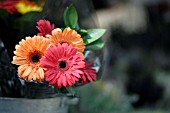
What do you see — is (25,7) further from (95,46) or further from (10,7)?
(95,46)

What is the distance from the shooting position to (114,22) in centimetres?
431

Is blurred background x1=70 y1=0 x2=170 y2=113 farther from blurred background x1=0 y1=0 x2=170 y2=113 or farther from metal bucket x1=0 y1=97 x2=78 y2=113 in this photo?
metal bucket x1=0 y1=97 x2=78 y2=113

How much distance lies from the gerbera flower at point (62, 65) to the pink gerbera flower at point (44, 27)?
68 mm

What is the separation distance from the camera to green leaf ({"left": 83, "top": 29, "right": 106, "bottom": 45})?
39.9 inches

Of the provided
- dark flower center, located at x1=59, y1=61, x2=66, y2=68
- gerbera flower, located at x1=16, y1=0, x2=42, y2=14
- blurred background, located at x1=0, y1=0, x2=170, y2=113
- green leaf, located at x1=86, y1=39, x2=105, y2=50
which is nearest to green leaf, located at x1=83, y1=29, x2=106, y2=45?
green leaf, located at x1=86, y1=39, x2=105, y2=50

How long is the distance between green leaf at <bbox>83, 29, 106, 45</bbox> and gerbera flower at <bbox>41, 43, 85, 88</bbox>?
4.0 inches

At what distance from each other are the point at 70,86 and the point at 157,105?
2.88 meters


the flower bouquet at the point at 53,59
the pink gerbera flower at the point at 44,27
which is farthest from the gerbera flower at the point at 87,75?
the pink gerbera flower at the point at 44,27

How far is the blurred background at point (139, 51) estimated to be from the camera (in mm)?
3746

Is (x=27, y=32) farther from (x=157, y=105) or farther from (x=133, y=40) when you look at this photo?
(x=133, y=40)

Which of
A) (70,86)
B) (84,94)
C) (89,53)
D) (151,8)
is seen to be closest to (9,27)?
Result: (89,53)

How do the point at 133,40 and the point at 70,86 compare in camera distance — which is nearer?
the point at 70,86

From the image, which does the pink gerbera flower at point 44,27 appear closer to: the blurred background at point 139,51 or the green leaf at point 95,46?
the green leaf at point 95,46

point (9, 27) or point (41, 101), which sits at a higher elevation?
point (9, 27)
